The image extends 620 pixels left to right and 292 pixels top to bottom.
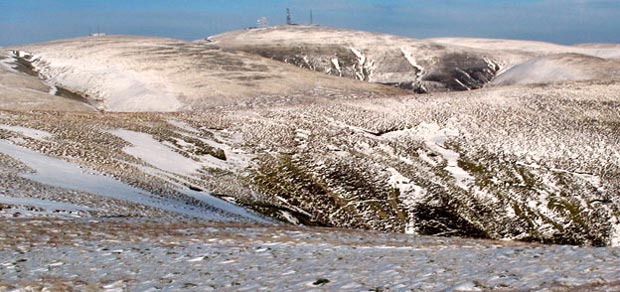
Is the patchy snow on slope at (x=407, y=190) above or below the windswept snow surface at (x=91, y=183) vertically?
below

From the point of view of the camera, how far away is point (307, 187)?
47062 millimetres

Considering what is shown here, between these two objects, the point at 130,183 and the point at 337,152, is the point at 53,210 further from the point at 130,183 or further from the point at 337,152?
the point at 337,152

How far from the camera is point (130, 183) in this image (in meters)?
37.8

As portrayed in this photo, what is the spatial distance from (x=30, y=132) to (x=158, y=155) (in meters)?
9.63

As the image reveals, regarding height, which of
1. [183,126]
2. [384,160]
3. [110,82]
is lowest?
[384,160]

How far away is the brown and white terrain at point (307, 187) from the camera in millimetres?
16188

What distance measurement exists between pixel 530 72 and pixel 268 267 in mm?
125301

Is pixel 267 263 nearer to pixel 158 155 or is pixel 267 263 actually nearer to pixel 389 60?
pixel 158 155

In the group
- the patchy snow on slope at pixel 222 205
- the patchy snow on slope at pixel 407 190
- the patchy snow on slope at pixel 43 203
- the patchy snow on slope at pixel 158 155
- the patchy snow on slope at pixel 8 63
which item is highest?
the patchy snow on slope at pixel 8 63

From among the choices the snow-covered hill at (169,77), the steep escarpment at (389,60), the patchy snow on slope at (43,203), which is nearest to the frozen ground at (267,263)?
the patchy snow on slope at (43,203)

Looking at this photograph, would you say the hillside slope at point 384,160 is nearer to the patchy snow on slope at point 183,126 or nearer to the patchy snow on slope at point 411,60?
the patchy snow on slope at point 183,126

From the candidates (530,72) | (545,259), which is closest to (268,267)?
(545,259)

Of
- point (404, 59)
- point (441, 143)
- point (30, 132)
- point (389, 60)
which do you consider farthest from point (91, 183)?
point (404, 59)

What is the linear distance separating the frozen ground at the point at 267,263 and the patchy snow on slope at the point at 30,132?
24.9 meters
